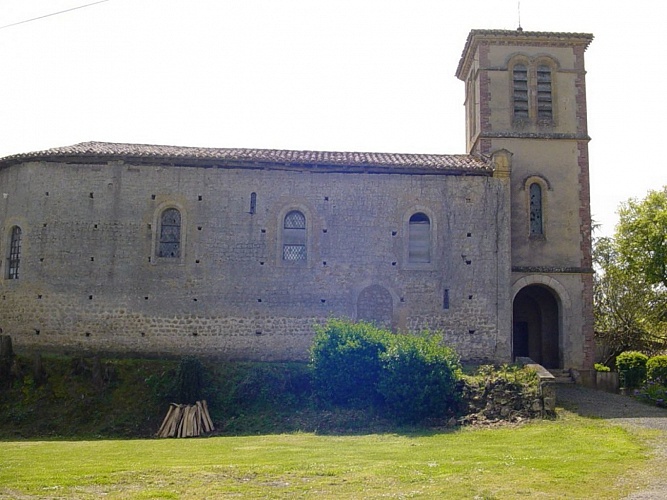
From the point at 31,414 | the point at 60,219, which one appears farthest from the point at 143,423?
the point at 60,219

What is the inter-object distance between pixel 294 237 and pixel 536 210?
8.82 m

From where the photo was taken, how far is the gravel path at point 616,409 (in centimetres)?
1492

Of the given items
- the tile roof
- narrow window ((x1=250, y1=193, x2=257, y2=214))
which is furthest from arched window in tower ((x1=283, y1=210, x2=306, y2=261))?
the tile roof

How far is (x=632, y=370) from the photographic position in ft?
75.9

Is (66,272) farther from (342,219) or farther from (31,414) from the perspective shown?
(342,219)

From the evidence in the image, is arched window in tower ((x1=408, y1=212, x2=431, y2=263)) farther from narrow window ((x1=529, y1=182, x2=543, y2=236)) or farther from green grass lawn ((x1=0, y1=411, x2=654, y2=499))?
green grass lawn ((x1=0, y1=411, x2=654, y2=499))

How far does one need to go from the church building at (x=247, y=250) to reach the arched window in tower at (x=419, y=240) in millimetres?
47

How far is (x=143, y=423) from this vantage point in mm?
17562

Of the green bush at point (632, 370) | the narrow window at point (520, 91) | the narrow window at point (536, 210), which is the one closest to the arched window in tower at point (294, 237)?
the narrow window at point (536, 210)

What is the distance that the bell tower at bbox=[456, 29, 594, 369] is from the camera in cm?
2320

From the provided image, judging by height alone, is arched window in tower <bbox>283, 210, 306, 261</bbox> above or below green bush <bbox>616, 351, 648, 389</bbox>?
above

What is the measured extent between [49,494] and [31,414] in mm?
9819

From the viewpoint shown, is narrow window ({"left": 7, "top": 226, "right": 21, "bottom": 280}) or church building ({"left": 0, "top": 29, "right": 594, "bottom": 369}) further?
narrow window ({"left": 7, "top": 226, "right": 21, "bottom": 280})

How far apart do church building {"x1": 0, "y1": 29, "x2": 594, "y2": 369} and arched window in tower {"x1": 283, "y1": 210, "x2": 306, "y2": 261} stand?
47 mm
